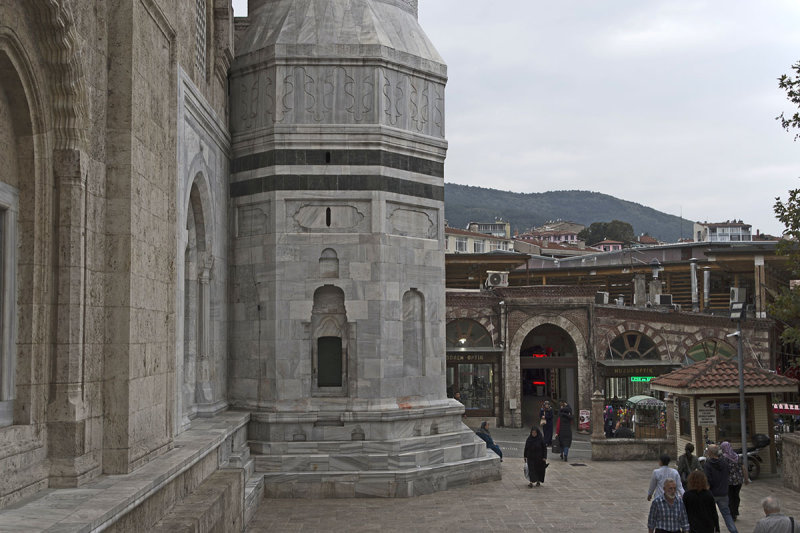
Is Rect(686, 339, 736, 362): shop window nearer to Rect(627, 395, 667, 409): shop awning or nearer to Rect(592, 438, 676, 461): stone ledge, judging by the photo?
Rect(627, 395, 667, 409): shop awning

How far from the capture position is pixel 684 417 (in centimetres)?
1811

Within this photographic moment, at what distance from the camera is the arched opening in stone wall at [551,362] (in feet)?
102

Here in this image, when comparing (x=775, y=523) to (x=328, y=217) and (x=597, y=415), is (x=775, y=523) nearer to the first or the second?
(x=328, y=217)

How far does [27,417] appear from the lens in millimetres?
7875

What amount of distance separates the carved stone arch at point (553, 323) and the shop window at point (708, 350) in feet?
13.8

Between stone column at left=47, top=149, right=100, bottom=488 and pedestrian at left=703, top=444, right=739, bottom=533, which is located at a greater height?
stone column at left=47, top=149, right=100, bottom=488

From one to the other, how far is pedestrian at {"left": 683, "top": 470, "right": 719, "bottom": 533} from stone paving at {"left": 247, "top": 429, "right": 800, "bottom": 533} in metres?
3.97

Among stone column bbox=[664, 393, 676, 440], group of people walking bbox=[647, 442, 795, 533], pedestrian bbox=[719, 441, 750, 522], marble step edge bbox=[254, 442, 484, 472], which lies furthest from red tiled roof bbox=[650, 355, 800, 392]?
group of people walking bbox=[647, 442, 795, 533]

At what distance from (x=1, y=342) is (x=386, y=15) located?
40.6 ft

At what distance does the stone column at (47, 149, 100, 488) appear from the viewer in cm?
811

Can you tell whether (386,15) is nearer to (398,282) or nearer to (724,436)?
(398,282)

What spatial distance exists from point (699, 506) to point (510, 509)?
5.87 meters

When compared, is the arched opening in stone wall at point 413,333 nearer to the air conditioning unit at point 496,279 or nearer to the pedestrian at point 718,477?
the pedestrian at point 718,477

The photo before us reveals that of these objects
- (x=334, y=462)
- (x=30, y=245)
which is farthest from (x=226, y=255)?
(x=30, y=245)
